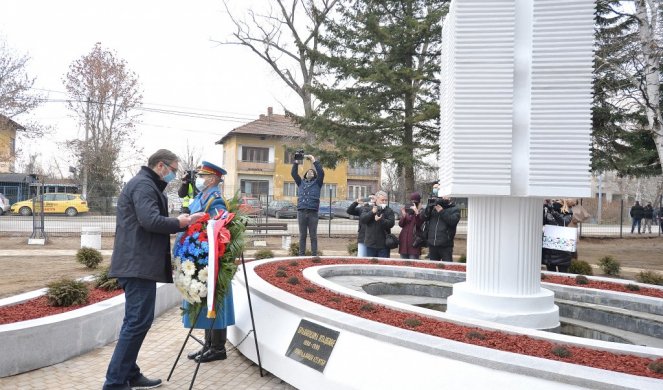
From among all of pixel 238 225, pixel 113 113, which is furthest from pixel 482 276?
pixel 113 113

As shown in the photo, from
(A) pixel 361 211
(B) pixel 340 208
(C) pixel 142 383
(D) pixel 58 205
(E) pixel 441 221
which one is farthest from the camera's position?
(B) pixel 340 208

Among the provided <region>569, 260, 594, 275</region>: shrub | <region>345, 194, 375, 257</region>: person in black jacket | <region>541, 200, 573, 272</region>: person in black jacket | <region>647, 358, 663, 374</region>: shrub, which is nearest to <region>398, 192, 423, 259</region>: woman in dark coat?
<region>345, 194, 375, 257</region>: person in black jacket

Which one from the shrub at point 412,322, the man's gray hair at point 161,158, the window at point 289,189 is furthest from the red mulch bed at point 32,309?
the window at point 289,189

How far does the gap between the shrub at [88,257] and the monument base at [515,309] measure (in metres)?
8.17

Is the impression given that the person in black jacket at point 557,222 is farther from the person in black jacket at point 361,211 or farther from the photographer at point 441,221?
the person in black jacket at point 361,211

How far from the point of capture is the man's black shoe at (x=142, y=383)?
15.8 ft

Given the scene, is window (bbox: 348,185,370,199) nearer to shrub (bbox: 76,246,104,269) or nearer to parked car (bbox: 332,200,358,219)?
parked car (bbox: 332,200,358,219)

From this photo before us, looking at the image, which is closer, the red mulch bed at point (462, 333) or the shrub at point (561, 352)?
the red mulch bed at point (462, 333)

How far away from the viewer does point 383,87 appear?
69.7 feet

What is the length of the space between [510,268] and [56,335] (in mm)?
4722

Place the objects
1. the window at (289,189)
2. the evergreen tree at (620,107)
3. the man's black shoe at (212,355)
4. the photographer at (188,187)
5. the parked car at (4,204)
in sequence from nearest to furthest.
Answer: the man's black shoe at (212,355)
the photographer at (188,187)
the evergreen tree at (620,107)
the parked car at (4,204)
the window at (289,189)

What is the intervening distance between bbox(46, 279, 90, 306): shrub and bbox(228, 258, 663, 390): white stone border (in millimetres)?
2252

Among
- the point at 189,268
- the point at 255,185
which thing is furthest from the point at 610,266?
the point at 255,185

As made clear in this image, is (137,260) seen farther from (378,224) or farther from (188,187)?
(378,224)
